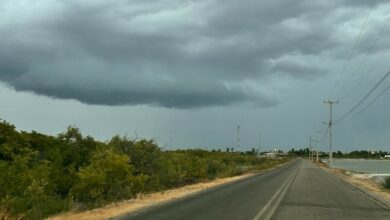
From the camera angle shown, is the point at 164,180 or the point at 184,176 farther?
the point at 184,176

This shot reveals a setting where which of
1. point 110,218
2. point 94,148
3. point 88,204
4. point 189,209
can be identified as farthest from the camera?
point 94,148

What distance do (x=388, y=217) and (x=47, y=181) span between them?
1227cm

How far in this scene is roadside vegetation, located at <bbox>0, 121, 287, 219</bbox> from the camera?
19.3 m

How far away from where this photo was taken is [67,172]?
25.3 m

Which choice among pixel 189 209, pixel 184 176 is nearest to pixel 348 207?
pixel 189 209

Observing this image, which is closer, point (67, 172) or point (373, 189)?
point (67, 172)

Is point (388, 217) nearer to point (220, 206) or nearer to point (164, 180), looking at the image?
point (220, 206)

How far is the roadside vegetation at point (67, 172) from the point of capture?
1933cm

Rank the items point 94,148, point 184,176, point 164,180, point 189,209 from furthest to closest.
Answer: point 184,176
point 164,180
point 94,148
point 189,209

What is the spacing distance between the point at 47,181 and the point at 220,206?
671 centimetres

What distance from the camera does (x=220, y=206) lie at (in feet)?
65.1

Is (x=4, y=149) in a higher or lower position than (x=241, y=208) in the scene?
higher

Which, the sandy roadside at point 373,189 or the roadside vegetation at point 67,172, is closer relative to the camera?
the roadside vegetation at point 67,172

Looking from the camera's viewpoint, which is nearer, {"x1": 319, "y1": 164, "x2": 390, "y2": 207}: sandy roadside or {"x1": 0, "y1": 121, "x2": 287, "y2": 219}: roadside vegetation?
{"x1": 0, "y1": 121, "x2": 287, "y2": 219}: roadside vegetation
